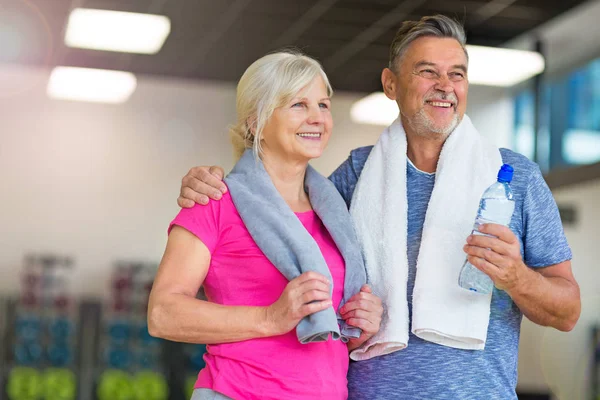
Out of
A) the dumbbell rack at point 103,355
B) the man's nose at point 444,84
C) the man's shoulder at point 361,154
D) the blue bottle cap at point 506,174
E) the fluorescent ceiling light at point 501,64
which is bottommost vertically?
the dumbbell rack at point 103,355

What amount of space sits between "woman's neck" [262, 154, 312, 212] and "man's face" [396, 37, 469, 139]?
13.5 inches

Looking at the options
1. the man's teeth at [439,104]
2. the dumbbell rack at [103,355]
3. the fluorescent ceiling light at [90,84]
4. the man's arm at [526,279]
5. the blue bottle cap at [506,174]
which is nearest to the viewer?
the man's arm at [526,279]

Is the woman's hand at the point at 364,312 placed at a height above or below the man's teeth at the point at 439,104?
below

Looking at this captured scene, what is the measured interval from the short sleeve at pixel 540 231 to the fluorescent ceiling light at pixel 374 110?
6236 millimetres

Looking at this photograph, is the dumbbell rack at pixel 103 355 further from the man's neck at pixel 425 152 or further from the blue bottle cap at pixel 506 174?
the blue bottle cap at pixel 506 174

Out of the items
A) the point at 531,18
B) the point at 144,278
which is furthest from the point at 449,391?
the point at 144,278

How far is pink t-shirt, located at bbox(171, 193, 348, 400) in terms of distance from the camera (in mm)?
1943

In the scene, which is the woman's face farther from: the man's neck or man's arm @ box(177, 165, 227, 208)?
the man's neck

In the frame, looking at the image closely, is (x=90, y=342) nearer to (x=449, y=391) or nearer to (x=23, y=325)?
(x=23, y=325)

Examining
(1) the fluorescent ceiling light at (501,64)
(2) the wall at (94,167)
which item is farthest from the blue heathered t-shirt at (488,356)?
(2) the wall at (94,167)

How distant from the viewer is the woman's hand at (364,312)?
2012 millimetres

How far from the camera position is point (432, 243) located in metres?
2.13

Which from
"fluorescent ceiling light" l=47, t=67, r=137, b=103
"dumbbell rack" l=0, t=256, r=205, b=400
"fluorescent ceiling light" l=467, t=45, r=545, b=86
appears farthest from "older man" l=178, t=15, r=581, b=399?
"fluorescent ceiling light" l=47, t=67, r=137, b=103

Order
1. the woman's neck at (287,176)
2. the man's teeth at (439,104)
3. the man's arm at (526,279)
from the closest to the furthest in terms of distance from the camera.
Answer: the man's arm at (526,279) → the woman's neck at (287,176) → the man's teeth at (439,104)
